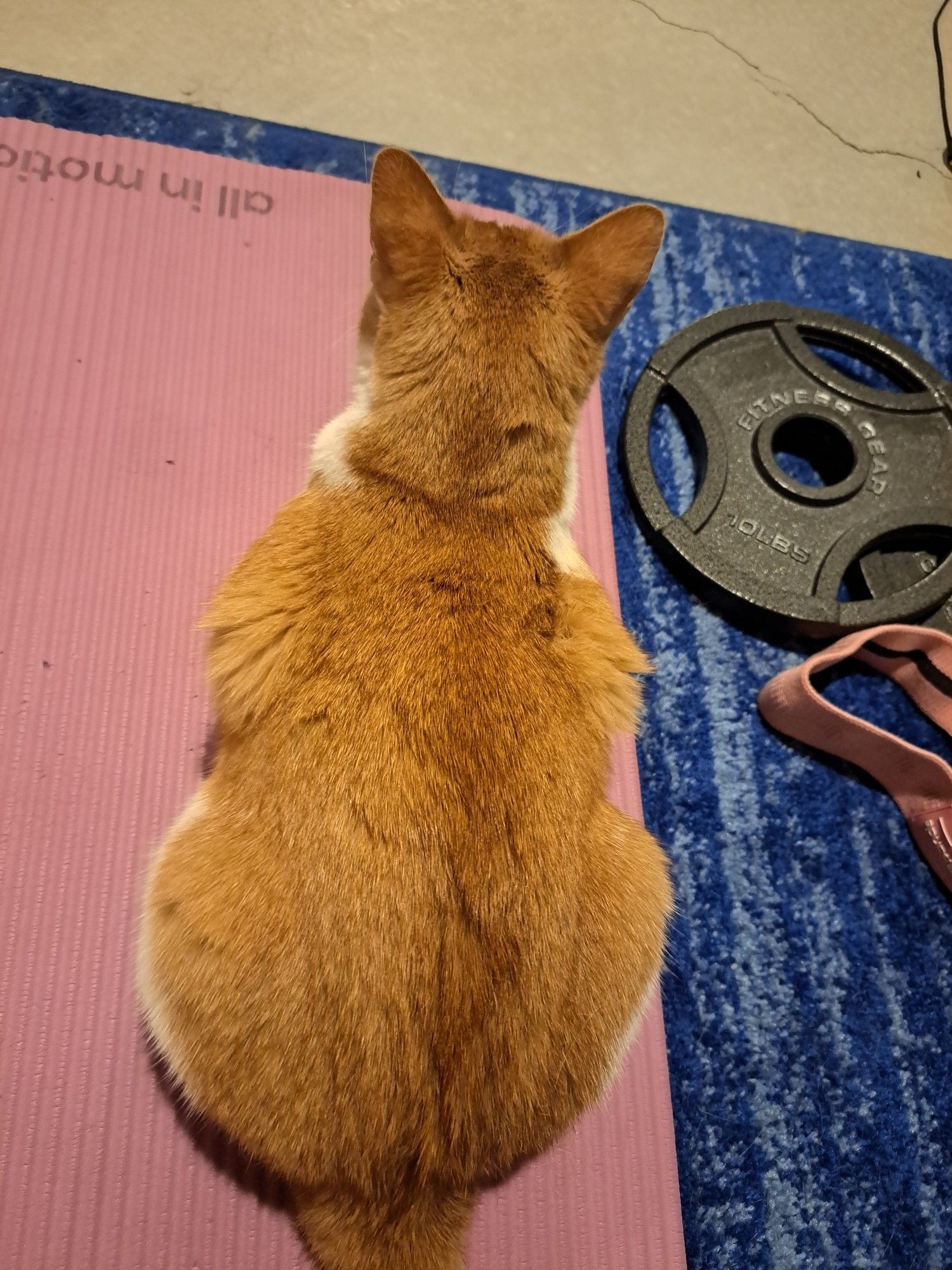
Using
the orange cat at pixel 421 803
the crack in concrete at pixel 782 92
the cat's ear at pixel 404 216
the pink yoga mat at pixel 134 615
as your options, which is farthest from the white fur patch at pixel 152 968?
the crack in concrete at pixel 782 92

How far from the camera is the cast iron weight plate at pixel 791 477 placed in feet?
3.72

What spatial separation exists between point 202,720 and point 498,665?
424 mm

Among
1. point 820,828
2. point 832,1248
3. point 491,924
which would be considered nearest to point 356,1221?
point 491,924

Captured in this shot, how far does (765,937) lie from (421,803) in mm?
643

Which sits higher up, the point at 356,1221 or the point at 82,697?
the point at 82,697

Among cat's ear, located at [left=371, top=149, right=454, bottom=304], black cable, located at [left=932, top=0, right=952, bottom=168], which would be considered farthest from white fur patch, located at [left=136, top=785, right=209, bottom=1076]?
black cable, located at [left=932, top=0, right=952, bottom=168]

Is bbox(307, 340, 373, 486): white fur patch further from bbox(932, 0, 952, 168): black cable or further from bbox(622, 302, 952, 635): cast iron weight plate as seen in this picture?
bbox(932, 0, 952, 168): black cable

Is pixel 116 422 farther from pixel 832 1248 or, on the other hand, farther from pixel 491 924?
pixel 832 1248

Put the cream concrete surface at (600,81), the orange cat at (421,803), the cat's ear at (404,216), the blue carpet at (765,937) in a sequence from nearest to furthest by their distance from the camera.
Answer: the orange cat at (421,803), the cat's ear at (404,216), the blue carpet at (765,937), the cream concrete surface at (600,81)

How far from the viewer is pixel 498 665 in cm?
67

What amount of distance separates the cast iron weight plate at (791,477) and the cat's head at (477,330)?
400 millimetres

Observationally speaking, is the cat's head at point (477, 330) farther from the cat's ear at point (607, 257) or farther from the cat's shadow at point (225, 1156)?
the cat's shadow at point (225, 1156)

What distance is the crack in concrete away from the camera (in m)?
1.58

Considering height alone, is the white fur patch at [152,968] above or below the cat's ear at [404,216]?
below
